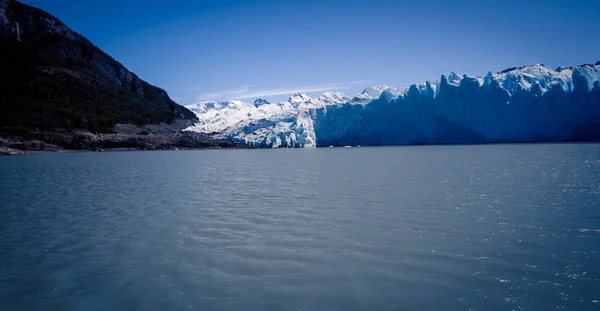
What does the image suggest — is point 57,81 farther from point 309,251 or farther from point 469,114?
point 309,251

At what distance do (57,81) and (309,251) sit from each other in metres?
97.7

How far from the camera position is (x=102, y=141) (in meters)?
61.5

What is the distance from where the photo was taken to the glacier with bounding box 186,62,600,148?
45375 millimetres

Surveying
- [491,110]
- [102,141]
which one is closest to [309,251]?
[491,110]

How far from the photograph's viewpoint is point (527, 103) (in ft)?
155

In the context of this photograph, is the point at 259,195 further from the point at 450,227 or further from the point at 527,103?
the point at 527,103

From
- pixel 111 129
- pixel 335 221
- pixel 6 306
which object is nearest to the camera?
pixel 6 306

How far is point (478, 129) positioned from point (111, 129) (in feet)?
236

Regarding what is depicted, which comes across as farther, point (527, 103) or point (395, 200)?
point (527, 103)

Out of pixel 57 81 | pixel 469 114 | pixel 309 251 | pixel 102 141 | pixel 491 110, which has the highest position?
pixel 57 81

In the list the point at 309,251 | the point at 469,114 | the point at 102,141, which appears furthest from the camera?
the point at 102,141

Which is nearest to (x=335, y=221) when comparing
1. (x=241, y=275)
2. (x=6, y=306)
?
(x=241, y=275)

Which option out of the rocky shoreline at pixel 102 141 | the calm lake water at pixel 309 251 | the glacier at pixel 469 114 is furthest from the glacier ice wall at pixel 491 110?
the calm lake water at pixel 309 251

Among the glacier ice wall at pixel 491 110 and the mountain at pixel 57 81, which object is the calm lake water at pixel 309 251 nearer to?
the glacier ice wall at pixel 491 110
